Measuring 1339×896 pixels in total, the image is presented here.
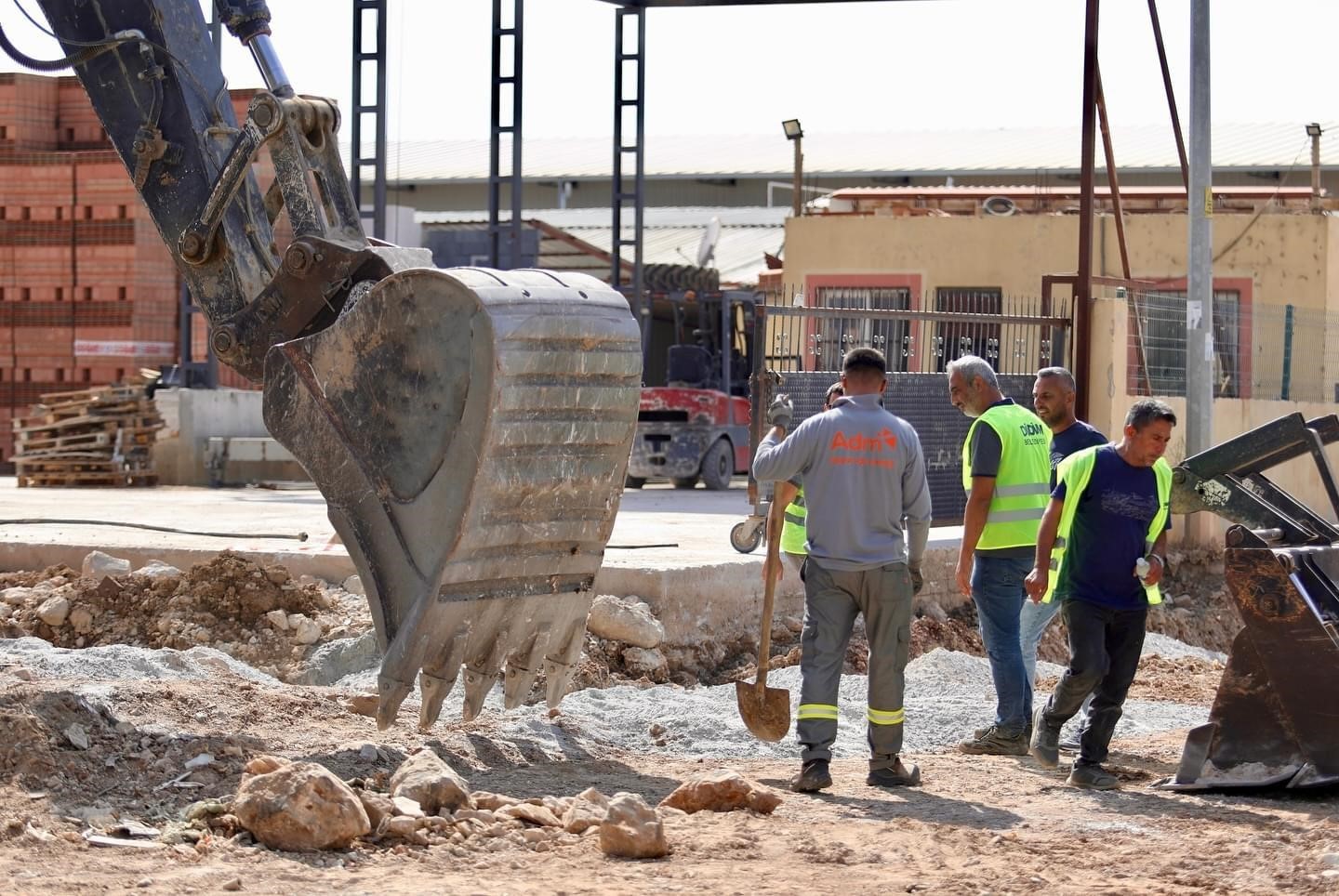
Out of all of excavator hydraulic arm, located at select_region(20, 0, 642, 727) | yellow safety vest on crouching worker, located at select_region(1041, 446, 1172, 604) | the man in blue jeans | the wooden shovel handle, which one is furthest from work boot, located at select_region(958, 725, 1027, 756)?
excavator hydraulic arm, located at select_region(20, 0, 642, 727)

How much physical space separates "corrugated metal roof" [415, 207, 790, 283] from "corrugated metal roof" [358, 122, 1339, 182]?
1989mm

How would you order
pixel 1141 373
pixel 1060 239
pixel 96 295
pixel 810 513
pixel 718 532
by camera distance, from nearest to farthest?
pixel 810 513 → pixel 718 532 → pixel 1141 373 → pixel 1060 239 → pixel 96 295

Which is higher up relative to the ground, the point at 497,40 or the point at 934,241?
the point at 497,40

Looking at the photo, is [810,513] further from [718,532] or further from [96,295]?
[96,295]

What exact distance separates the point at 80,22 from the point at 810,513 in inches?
147

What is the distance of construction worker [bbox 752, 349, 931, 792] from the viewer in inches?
301

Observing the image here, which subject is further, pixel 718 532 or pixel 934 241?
pixel 934 241

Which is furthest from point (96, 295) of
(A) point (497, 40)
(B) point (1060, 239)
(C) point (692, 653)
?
(C) point (692, 653)

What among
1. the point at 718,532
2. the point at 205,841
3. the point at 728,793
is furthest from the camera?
the point at 718,532

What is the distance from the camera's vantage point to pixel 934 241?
24.8 m

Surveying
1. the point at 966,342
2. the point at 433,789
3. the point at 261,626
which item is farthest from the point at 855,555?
the point at 966,342

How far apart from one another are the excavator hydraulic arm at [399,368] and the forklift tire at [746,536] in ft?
18.0

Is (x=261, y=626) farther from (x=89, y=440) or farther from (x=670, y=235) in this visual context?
(x=670, y=235)

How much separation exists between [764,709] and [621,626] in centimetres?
304
